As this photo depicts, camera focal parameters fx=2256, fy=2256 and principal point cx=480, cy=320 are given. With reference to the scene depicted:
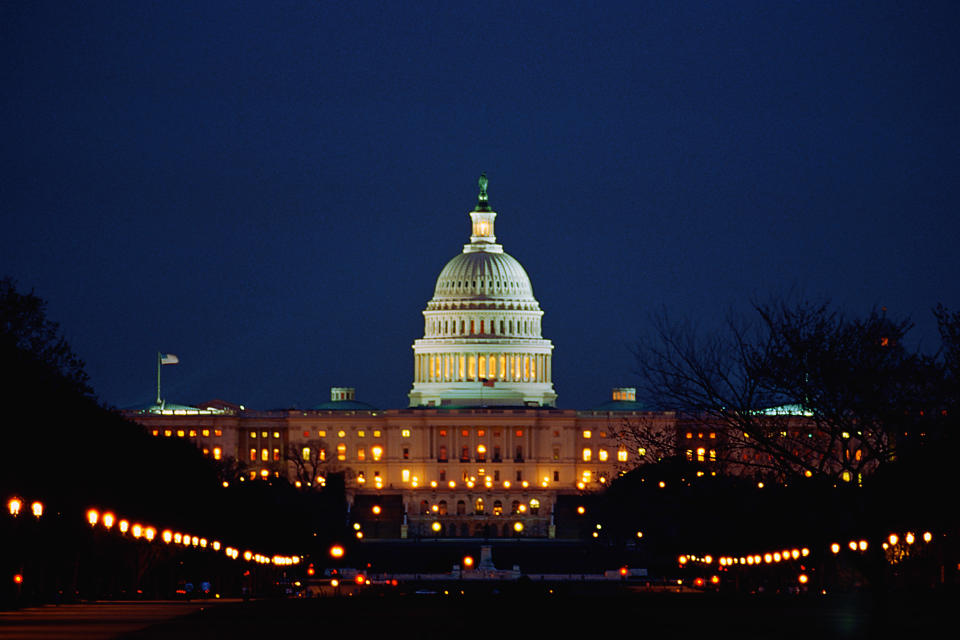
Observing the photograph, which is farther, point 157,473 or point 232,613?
point 157,473

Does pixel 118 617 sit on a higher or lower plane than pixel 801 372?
lower

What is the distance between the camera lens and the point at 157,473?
281 feet

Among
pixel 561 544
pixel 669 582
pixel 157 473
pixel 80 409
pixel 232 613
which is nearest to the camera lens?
pixel 232 613

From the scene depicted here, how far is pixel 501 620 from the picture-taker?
48.0 metres

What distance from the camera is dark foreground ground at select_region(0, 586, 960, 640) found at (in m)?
42.8

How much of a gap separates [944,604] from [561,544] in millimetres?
138233

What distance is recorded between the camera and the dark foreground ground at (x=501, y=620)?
1686 inches

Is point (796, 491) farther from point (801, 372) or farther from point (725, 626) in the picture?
point (725, 626)

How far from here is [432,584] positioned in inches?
4980

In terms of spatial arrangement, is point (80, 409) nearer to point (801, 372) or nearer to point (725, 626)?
point (801, 372)

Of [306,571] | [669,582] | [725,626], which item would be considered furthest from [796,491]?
[306,571]

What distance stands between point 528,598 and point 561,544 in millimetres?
139782

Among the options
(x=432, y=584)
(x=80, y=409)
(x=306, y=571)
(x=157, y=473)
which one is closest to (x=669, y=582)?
(x=432, y=584)

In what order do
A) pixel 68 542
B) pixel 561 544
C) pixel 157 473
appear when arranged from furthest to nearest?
1. pixel 561 544
2. pixel 157 473
3. pixel 68 542
